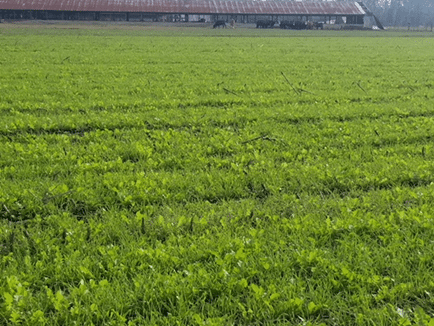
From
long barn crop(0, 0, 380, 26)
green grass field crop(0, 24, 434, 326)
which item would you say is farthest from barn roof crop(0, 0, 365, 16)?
green grass field crop(0, 24, 434, 326)

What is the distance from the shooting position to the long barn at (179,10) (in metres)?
80.9

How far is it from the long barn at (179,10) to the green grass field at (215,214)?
3139 inches

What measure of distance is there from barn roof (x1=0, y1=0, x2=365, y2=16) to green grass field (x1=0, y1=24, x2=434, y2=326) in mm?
79920

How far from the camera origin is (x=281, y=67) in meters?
19.9

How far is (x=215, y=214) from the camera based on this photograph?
195 inches

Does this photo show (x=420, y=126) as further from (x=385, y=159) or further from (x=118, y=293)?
(x=118, y=293)

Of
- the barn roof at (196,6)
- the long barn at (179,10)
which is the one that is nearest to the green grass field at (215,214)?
the long barn at (179,10)

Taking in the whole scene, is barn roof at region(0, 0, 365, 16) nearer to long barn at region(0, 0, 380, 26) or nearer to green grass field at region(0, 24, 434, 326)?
long barn at region(0, 0, 380, 26)

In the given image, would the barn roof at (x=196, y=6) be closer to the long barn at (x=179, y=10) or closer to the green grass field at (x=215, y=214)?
the long barn at (x=179, y=10)

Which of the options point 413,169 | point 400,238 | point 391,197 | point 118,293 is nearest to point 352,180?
point 391,197

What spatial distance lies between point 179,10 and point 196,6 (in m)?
5.07

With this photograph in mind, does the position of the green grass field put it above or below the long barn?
below

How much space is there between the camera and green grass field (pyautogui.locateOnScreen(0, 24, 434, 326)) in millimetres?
3479

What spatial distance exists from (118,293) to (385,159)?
194 inches
